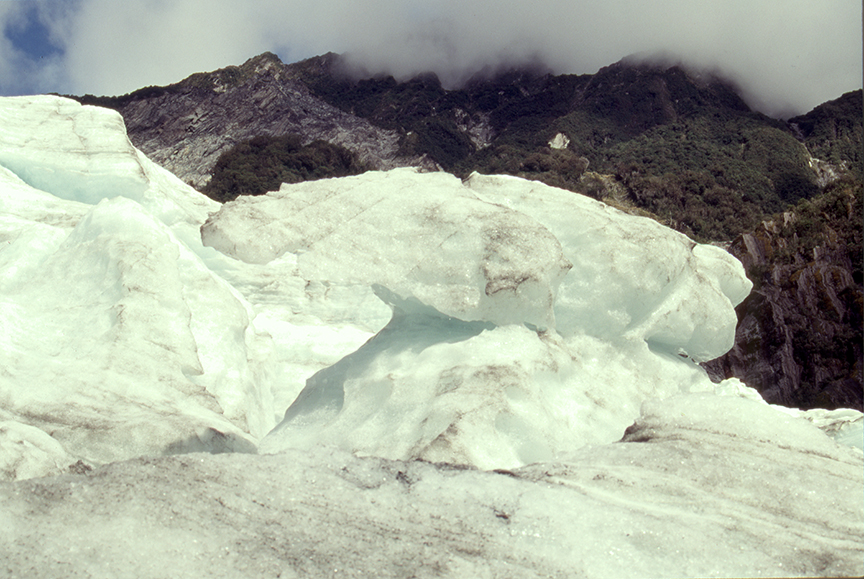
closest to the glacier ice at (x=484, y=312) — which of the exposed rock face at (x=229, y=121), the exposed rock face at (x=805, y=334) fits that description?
the exposed rock face at (x=805, y=334)

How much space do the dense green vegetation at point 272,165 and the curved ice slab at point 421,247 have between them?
22884mm

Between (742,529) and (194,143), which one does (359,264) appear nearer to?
(742,529)

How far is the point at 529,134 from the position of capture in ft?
150

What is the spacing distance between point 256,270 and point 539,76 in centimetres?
5236

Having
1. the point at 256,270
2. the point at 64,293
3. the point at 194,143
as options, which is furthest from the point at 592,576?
the point at 194,143

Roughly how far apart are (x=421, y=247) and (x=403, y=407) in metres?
0.94

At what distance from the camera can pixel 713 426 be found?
2619 mm

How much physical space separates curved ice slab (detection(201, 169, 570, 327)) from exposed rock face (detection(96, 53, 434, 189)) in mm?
34374

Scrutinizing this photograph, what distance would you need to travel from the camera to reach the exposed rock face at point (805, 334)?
36.5 feet

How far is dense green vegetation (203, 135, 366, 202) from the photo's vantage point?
90.6 ft

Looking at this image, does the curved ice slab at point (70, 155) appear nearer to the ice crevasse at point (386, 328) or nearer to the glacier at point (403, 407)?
the glacier at point (403, 407)

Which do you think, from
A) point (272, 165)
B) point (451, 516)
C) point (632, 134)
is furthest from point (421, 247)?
point (632, 134)

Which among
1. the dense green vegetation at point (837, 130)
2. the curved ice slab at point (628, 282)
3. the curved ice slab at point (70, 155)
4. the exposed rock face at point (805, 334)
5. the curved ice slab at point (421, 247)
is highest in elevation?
the curved ice slab at point (70, 155)

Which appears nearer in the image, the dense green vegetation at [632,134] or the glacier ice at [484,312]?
the glacier ice at [484,312]
